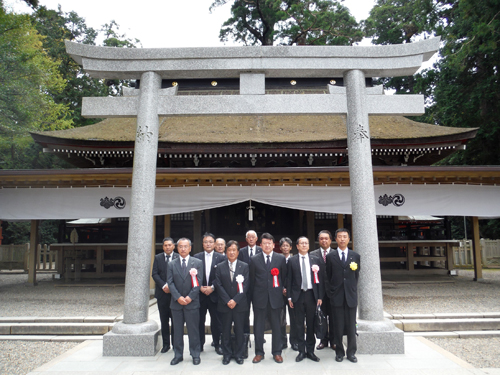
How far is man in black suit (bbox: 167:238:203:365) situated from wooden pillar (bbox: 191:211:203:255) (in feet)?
20.5

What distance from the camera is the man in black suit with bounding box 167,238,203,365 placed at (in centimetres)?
447

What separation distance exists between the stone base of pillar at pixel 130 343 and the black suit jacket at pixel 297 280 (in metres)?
1.95

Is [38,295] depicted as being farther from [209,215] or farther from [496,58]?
[496,58]

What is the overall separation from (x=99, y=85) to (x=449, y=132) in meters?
22.2

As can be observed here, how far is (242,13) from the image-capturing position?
25797mm

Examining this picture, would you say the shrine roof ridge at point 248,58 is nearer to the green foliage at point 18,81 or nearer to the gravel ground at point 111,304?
the gravel ground at point 111,304

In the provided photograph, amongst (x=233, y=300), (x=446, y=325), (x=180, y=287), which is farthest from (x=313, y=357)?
(x=446, y=325)

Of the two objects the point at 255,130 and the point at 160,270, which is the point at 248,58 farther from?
the point at 255,130

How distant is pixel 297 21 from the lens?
74.8ft

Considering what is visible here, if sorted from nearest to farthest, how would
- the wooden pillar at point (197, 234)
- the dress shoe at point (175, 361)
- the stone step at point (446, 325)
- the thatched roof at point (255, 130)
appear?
the dress shoe at point (175, 361) → the stone step at point (446, 325) → the wooden pillar at point (197, 234) → the thatched roof at point (255, 130)

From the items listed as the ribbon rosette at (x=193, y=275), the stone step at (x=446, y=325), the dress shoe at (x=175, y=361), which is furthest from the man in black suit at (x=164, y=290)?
the stone step at (x=446, y=325)

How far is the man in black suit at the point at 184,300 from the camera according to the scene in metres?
4.47

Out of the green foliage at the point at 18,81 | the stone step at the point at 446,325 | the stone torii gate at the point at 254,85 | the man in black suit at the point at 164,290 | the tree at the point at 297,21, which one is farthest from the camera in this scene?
the tree at the point at 297,21

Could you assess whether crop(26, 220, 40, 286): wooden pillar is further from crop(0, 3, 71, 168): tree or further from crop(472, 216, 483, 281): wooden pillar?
crop(472, 216, 483, 281): wooden pillar
